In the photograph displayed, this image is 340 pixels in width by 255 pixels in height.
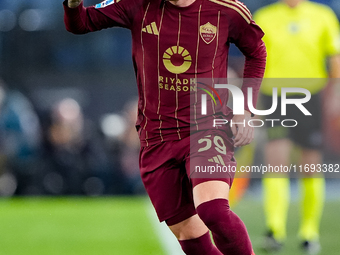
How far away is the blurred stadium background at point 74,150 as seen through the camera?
6453mm

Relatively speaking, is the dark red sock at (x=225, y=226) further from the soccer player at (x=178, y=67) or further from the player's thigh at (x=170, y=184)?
the player's thigh at (x=170, y=184)

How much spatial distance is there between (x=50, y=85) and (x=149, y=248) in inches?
257

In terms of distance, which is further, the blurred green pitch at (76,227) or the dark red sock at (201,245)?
the blurred green pitch at (76,227)

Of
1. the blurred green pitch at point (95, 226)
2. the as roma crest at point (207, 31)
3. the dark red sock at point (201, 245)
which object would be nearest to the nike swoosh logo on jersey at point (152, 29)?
the as roma crest at point (207, 31)

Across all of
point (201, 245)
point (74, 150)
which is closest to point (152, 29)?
point (201, 245)

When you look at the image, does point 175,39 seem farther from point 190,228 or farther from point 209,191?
point 190,228

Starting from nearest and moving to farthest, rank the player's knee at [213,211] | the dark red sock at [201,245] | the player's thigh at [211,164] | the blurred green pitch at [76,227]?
the player's knee at [213,211]
the player's thigh at [211,164]
the dark red sock at [201,245]
the blurred green pitch at [76,227]

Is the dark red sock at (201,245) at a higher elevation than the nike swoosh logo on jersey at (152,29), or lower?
lower

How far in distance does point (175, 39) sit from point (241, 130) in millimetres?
621

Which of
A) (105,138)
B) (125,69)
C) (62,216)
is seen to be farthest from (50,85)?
(62,216)

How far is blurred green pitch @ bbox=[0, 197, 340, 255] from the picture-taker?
223 inches

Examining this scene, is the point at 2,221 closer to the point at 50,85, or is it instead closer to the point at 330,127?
the point at 50,85

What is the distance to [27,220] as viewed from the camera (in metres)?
7.62

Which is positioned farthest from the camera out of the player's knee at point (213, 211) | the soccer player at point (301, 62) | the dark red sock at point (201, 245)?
the soccer player at point (301, 62)
